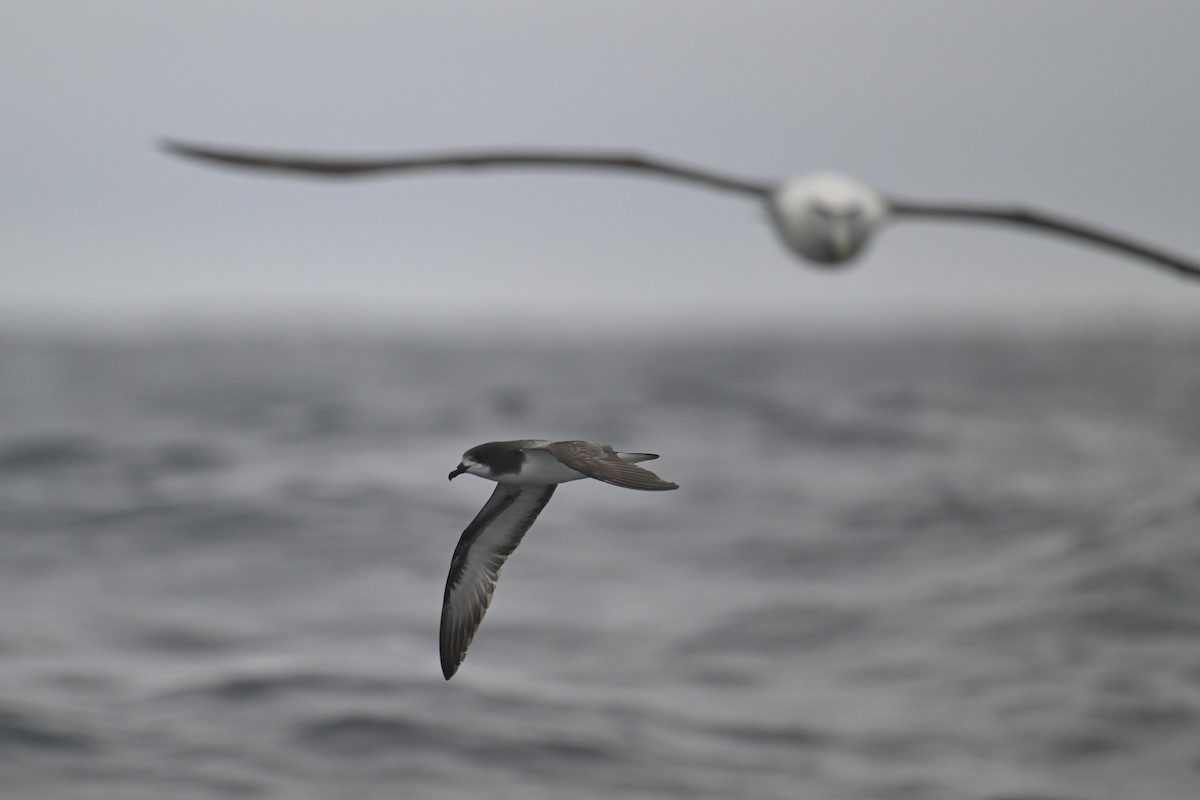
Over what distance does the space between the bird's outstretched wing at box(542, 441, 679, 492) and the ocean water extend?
9912 millimetres

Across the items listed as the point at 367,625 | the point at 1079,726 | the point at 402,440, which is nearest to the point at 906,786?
the point at 1079,726

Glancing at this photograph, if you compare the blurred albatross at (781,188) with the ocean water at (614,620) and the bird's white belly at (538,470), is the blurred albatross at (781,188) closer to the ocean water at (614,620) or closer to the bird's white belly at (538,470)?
the bird's white belly at (538,470)

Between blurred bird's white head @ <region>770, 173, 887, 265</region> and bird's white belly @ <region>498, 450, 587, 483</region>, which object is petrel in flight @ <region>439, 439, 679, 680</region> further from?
blurred bird's white head @ <region>770, 173, 887, 265</region>

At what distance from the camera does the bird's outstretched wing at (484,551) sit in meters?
10.2

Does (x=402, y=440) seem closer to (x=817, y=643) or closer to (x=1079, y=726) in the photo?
(x=817, y=643)

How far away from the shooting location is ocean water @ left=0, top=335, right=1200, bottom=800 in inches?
714

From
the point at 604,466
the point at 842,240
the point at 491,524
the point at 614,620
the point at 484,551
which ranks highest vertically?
the point at 614,620

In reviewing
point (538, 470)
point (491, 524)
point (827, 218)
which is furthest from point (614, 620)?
point (827, 218)

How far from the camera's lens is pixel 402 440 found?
46594 mm

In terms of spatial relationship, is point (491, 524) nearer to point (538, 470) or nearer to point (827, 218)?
point (538, 470)

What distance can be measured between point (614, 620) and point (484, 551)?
16487mm

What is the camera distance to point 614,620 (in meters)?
26.7

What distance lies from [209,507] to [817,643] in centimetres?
1364

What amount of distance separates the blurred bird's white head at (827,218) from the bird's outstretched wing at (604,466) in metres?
1.44
